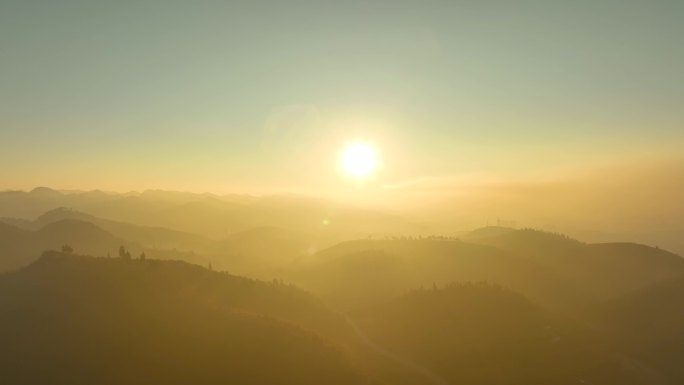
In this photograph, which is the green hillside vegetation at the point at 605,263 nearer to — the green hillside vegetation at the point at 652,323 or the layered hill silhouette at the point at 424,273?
the layered hill silhouette at the point at 424,273

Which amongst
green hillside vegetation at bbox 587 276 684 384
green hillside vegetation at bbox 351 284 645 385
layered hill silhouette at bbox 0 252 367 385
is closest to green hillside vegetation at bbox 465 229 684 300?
green hillside vegetation at bbox 587 276 684 384

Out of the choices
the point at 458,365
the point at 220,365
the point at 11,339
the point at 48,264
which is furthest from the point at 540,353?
the point at 48,264

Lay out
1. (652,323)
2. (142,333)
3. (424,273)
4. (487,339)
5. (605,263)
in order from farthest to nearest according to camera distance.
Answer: (605,263)
(424,273)
(652,323)
(487,339)
(142,333)

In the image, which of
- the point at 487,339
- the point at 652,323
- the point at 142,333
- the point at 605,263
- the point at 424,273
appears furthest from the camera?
the point at 605,263

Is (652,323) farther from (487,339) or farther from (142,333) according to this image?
(142,333)

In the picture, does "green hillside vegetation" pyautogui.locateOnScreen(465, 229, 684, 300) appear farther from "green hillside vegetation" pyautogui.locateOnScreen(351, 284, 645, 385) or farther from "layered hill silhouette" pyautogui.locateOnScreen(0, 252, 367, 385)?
"layered hill silhouette" pyautogui.locateOnScreen(0, 252, 367, 385)

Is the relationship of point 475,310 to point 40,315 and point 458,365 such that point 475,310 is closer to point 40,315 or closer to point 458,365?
point 458,365

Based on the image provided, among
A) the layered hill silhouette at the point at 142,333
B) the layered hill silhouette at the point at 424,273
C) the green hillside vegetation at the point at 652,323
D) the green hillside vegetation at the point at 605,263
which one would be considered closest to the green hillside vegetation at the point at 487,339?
the green hillside vegetation at the point at 652,323

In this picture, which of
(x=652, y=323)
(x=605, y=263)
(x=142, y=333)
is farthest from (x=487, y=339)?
(x=605, y=263)
